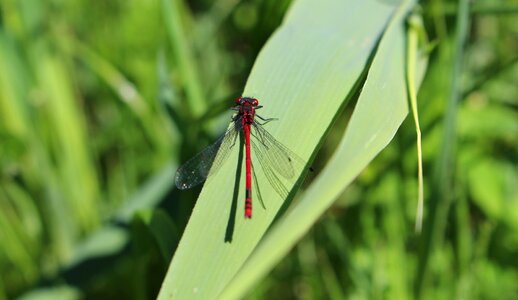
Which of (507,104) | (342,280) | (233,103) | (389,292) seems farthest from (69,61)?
(507,104)

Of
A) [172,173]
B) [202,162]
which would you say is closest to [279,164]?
[202,162]

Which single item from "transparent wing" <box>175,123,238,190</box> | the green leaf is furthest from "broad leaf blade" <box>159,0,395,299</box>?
"transparent wing" <box>175,123,238,190</box>

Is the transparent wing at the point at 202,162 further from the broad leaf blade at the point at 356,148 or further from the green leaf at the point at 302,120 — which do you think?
the broad leaf blade at the point at 356,148

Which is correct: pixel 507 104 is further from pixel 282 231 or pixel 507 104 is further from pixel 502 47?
pixel 282 231

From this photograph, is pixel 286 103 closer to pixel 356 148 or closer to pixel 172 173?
pixel 356 148

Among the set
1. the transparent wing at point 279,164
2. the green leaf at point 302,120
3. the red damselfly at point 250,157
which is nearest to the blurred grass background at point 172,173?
the red damselfly at point 250,157

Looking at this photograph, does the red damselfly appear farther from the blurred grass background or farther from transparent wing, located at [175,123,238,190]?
the blurred grass background
